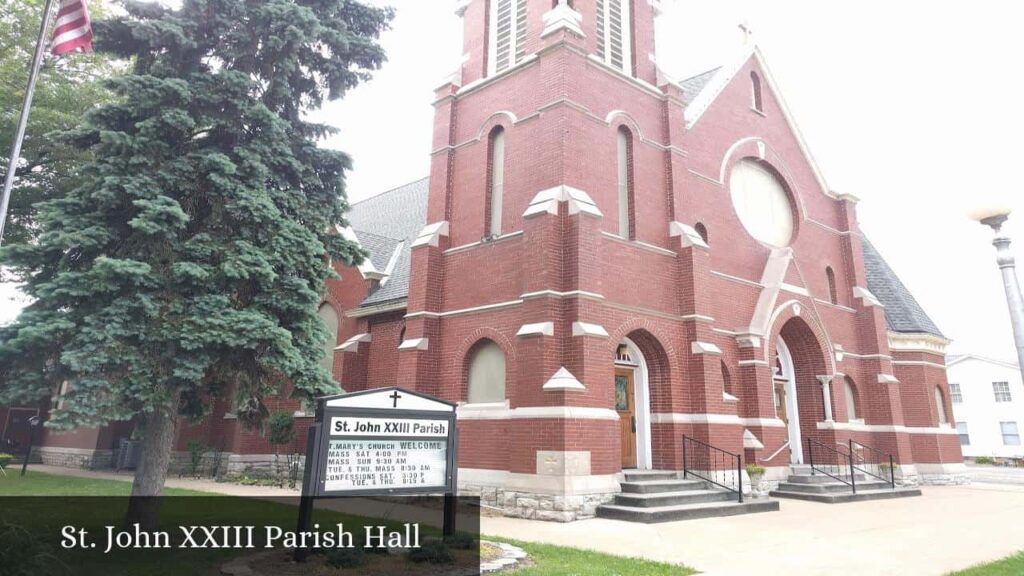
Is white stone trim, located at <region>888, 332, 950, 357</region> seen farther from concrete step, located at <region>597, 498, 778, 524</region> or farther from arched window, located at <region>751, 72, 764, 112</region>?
concrete step, located at <region>597, 498, 778, 524</region>

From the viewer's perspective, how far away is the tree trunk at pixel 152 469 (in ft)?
30.4

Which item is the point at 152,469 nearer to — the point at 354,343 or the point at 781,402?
the point at 354,343

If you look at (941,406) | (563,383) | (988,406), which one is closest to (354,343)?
(563,383)

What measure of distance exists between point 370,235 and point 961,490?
71.5 feet

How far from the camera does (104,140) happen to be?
945 cm

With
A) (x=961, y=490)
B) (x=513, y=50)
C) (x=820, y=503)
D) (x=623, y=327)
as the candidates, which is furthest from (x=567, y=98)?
(x=961, y=490)

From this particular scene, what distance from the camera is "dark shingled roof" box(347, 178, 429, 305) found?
2030 centimetres

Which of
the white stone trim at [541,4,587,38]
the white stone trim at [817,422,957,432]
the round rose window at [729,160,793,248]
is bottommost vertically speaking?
the white stone trim at [817,422,957,432]

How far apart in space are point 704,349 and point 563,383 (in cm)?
444

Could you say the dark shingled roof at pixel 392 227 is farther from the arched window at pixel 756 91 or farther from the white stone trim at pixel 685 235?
the arched window at pixel 756 91

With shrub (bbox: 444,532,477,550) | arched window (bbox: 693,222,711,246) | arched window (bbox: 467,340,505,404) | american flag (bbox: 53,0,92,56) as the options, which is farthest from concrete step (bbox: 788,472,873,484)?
american flag (bbox: 53,0,92,56)

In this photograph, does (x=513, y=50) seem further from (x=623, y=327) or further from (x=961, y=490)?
(x=961, y=490)

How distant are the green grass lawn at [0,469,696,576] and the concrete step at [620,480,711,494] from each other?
443 cm

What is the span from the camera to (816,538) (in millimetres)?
10297
